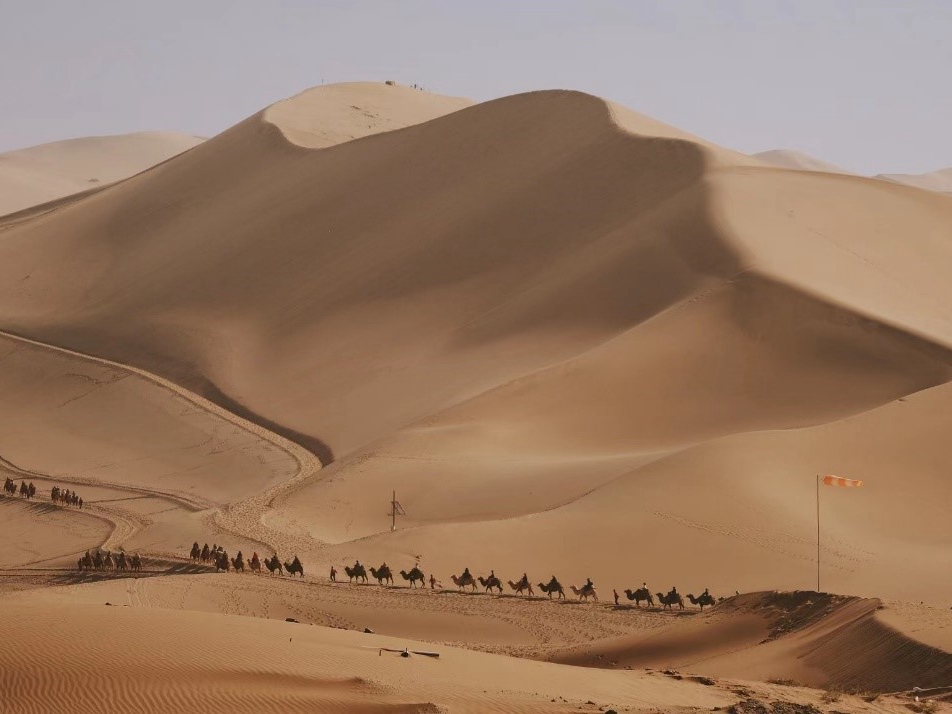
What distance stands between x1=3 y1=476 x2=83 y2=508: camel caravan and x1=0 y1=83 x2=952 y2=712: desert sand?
439 mm

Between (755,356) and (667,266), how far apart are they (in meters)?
7.66

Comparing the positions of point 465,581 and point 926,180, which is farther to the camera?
point 926,180

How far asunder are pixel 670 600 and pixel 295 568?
700cm

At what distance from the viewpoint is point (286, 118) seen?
80.1 m

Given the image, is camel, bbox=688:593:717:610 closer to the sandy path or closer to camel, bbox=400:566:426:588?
camel, bbox=400:566:426:588

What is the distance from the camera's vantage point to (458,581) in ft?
87.5

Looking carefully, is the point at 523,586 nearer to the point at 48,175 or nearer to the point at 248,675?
the point at 248,675

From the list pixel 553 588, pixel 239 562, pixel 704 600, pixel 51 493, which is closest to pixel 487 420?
pixel 51 493

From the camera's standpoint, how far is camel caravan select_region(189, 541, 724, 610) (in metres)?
25.2

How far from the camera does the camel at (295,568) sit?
1074 inches

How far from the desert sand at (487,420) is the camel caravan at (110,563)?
491 millimetres

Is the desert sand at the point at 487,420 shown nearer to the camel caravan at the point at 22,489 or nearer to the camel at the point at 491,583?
the camel caravan at the point at 22,489

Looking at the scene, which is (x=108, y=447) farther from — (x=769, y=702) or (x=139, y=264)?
(x=769, y=702)

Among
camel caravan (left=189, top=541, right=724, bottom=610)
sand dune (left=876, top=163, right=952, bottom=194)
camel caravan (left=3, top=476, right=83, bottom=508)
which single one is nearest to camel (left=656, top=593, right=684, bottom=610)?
camel caravan (left=189, top=541, right=724, bottom=610)
